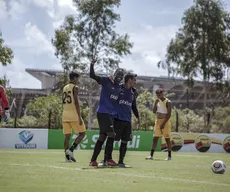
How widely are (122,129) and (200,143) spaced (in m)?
17.8

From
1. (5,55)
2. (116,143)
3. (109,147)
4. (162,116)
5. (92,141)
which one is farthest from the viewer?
(5,55)

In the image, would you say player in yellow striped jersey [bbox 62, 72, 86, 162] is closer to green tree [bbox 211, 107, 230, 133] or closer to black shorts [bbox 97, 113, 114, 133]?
black shorts [bbox 97, 113, 114, 133]

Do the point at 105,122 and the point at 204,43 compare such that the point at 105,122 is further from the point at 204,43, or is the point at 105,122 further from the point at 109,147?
the point at 204,43

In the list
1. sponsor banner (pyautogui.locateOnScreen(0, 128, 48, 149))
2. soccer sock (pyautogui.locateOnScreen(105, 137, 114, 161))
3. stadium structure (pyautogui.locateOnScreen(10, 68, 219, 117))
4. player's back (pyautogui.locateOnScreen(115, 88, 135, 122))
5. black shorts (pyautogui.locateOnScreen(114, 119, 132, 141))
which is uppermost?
stadium structure (pyautogui.locateOnScreen(10, 68, 219, 117))

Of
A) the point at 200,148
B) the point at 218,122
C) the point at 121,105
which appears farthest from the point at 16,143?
the point at 218,122

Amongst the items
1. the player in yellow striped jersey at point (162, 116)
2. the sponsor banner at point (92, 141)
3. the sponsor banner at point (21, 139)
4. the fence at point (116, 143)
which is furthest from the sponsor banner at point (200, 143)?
the player in yellow striped jersey at point (162, 116)

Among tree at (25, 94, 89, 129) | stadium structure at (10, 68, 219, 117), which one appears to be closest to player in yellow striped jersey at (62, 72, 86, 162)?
tree at (25, 94, 89, 129)

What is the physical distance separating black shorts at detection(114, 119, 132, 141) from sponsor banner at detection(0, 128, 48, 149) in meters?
15.3

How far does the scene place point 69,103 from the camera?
14.2 m

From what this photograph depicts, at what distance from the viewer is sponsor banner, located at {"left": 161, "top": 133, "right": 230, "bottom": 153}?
2962 centimetres

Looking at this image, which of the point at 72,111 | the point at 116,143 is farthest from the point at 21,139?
the point at 72,111

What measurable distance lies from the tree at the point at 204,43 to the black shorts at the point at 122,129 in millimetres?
38018

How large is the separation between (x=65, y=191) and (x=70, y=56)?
135ft

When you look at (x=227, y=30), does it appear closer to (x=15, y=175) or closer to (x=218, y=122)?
(x=218, y=122)
